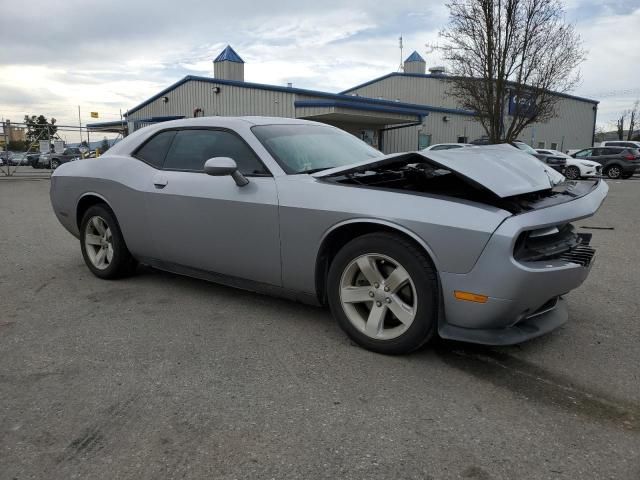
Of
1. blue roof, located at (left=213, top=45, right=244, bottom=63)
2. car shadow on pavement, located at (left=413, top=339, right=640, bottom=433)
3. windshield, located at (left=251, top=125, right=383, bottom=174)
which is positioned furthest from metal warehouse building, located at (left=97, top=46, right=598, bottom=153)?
car shadow on pavement, located at (left=413, top=339, right=640, bottom=433)

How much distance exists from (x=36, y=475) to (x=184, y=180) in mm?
2511

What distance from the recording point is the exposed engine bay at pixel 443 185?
302 centimetres

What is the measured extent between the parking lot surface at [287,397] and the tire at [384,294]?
139 mm

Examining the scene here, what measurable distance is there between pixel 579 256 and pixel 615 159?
25.1 m

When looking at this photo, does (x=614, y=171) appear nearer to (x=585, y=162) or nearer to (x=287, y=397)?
(x=585, y=162)

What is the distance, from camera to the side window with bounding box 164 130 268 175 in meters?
3.89

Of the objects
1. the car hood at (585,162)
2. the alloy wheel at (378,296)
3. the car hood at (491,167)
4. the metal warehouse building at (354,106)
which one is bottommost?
the alloy wheel at (378,296)

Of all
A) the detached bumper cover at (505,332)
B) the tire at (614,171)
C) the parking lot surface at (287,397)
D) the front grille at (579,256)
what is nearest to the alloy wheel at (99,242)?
the parking lot surface at (287,397)

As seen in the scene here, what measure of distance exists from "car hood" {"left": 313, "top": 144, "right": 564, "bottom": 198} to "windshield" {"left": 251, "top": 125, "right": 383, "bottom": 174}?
31cm

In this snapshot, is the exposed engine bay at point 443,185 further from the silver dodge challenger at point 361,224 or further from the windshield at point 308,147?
the windshield at point 308,147

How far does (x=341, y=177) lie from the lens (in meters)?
3.56

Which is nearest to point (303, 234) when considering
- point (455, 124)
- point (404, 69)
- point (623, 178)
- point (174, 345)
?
point (174, 345)

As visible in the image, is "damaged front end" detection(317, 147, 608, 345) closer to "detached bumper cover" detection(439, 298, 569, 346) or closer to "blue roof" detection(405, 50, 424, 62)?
"detached bumper cover" detection(439, 298, 569, 346)

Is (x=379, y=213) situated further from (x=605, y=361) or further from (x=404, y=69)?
(x=404, y=69)
